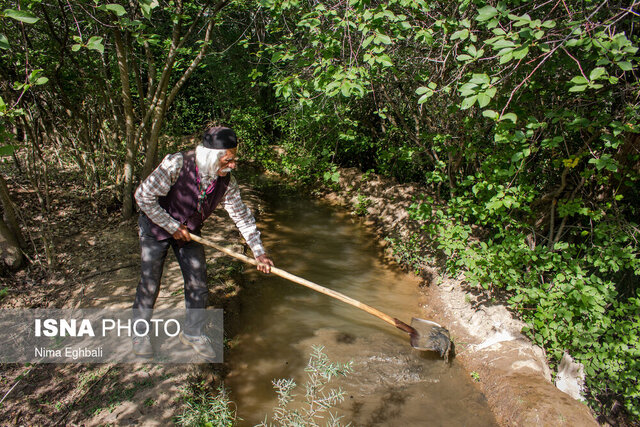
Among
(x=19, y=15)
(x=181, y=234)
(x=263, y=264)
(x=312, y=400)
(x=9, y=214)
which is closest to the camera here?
(x=19, y=15)

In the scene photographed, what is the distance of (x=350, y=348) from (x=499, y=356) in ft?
4.71

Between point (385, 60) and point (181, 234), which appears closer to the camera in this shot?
point (181, 234)

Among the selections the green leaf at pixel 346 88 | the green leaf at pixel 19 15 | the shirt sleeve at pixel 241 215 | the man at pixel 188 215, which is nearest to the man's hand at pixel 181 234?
the man at pixel 188 215

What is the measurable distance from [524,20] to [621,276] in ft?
10.4

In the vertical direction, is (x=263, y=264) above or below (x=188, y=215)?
below

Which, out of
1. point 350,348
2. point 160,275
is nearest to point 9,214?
point 160,275

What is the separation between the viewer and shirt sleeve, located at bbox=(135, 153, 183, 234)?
2623 mm

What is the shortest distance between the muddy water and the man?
58 cm

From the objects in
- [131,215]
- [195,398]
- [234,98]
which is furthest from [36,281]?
[234,98]

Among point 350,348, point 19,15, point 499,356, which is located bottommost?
point 350,348

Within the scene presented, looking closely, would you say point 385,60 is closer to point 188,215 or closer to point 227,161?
point 227,161

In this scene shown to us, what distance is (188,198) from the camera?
2.78 meters

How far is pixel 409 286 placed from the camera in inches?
194

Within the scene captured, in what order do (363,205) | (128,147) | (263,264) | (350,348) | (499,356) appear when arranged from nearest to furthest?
(263,264) → (499,356) → (350,348) → (128,147) → (363,205)
